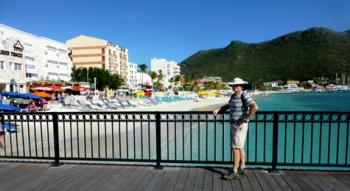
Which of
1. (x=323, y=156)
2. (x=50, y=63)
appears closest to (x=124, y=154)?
(x=323, y=156)

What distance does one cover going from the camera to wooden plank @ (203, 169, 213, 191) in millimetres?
4387

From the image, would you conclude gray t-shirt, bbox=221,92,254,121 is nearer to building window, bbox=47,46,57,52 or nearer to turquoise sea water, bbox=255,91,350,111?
turquoise sea water, bbox=255,91,350,111

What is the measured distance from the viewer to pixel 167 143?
A: 6.27 meters

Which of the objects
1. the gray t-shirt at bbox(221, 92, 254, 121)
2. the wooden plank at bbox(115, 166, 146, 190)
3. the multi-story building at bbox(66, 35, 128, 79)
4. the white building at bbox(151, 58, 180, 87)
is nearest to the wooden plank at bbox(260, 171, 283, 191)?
the gray t-shirt at bbox(221, 92, 254, 121)

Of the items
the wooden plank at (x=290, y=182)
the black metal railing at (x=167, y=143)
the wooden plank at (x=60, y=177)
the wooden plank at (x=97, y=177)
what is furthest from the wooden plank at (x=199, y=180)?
the wooden plank at (x=60, y=177)

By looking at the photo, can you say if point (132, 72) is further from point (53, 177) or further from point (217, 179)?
point (217, 179)

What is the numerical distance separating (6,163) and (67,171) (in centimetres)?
184

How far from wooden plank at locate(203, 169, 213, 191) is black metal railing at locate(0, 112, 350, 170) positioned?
23 cm

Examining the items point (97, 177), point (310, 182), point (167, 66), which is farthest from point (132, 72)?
point (310, 182)

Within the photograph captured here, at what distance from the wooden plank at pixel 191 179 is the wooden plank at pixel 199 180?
0.19ft

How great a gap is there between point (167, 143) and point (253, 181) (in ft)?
7.75

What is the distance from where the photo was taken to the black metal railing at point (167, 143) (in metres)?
5.18

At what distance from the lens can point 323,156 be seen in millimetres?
14719

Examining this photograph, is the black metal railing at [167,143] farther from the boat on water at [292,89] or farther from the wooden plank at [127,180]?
the boat on water at [292,89]
